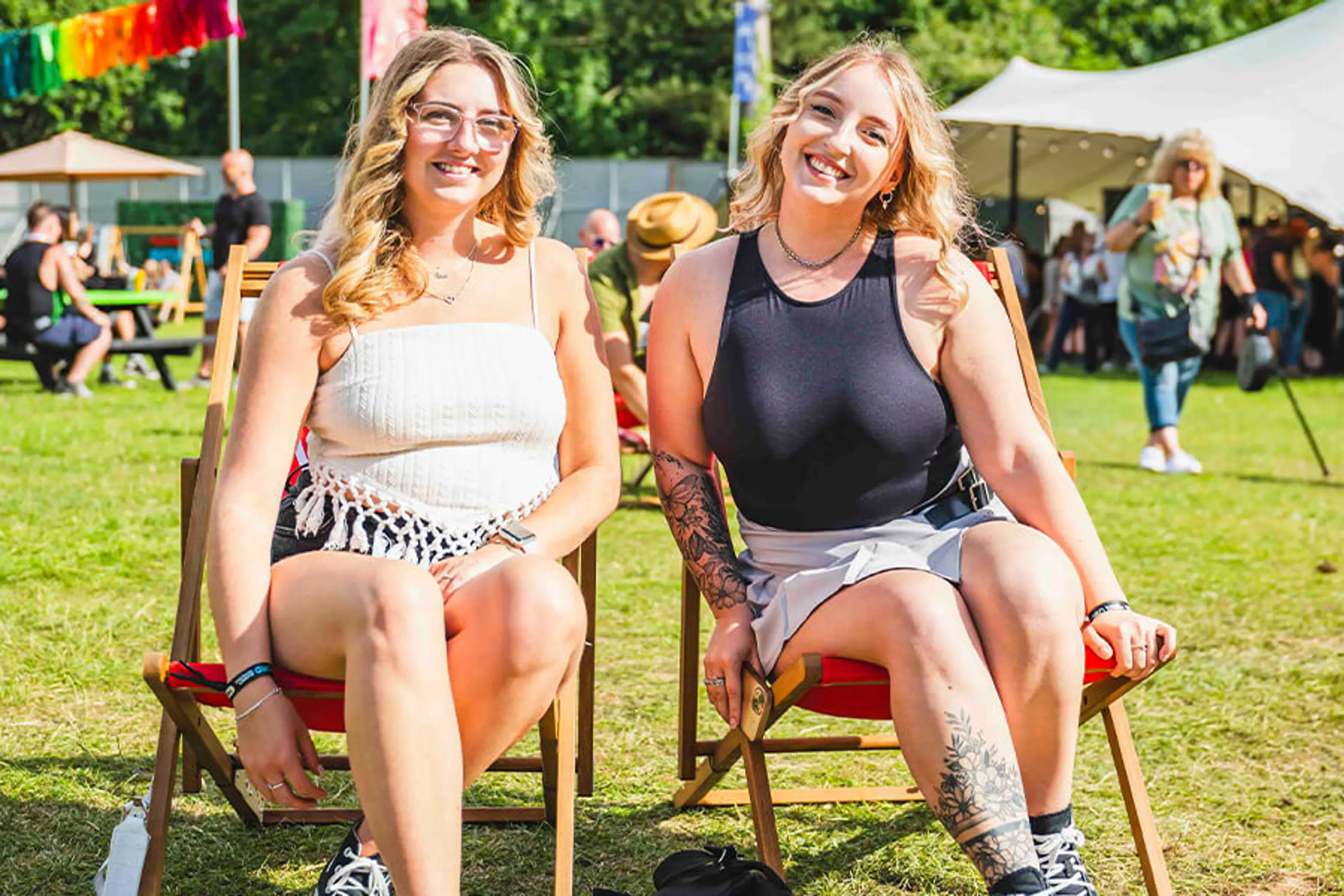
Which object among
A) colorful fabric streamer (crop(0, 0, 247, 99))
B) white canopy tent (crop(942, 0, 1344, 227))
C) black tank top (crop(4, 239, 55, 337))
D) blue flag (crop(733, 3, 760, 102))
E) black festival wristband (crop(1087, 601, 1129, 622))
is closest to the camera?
black festival wristband (crop(1087, 601, 1129, 622))

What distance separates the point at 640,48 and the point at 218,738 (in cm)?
2802

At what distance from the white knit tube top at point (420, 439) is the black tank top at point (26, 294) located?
9478mm

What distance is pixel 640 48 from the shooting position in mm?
29719

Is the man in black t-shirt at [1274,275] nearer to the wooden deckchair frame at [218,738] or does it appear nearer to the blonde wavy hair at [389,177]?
the wooden deckchair frame at [218,738]

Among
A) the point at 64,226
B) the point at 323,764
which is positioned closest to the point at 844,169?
the point at 323,764

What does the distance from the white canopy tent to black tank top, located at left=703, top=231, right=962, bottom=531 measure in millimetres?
11027

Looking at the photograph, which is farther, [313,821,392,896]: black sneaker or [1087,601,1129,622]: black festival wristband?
[1087,601,1129,622]: black festival wristband

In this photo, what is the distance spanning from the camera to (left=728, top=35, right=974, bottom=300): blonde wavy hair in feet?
→ 8.95

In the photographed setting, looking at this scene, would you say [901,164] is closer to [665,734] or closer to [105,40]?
[665,734]

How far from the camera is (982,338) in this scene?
107 inches

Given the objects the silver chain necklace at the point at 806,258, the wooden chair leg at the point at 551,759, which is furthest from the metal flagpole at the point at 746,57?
the wooden chair leg at the point at 551,759

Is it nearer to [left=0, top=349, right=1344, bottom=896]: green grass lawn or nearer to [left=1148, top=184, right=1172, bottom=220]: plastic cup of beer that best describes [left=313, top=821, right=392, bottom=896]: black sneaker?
[left=0, top=349, right=1344, bottom=896]: green grass lawn

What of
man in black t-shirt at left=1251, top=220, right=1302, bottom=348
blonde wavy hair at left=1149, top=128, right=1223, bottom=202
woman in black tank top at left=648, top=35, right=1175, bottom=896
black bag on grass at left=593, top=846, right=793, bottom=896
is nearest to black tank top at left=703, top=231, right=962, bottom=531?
woman in black tank top at left=648, top=35, right=1175, bottom=896

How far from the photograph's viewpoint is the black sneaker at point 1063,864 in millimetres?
2318
